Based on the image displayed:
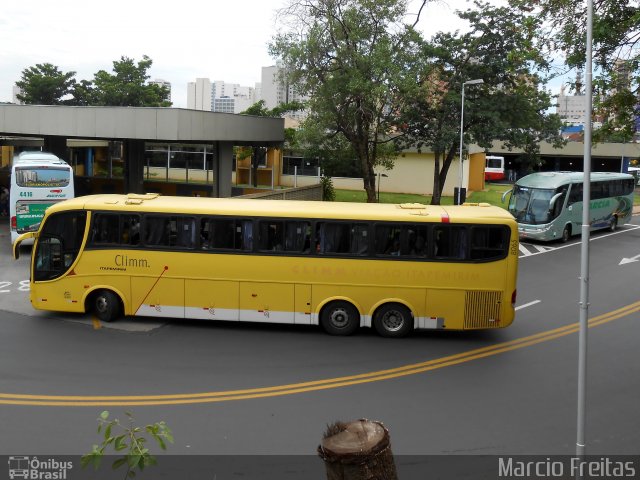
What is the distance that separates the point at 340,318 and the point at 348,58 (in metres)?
18.7

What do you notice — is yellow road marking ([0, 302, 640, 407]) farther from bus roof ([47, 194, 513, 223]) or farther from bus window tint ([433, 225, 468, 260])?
bus roof ([47, 194, 513, 223])

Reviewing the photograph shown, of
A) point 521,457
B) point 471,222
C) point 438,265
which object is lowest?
point 521,457

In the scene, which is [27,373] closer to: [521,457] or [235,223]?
[235,223]

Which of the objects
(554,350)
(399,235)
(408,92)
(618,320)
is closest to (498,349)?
(554,350)

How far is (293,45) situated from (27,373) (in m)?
21.7

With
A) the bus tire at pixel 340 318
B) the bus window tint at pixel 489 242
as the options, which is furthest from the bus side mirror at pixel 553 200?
the bus tire at pixel 340 318

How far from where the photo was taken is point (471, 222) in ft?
47.8

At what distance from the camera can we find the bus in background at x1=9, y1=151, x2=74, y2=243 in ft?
80.3

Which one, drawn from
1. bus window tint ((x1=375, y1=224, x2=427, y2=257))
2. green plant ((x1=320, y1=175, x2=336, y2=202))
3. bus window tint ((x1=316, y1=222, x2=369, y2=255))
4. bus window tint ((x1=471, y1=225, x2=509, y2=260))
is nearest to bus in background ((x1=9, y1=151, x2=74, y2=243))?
bus window tint ((x1=316, y1=222, x2=369, y2=255))

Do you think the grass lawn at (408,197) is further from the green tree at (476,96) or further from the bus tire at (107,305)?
the bus tire at (107,305)

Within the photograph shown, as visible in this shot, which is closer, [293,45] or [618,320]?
[618,320]

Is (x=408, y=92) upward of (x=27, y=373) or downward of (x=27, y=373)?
upward

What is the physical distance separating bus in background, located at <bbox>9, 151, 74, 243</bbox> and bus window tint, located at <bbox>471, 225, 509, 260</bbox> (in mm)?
16547

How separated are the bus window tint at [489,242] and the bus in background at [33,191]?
54.3 ft
